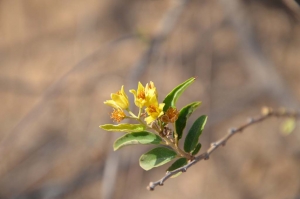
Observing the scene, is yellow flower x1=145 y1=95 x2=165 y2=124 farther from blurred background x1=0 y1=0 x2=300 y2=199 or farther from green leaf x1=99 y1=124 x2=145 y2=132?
blurred background x1=0 y1=0 x2=300 y2=199

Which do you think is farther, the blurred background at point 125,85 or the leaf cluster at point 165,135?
the blurred background at point 125,85

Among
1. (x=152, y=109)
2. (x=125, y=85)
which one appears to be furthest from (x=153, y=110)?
(x=125, y=85)

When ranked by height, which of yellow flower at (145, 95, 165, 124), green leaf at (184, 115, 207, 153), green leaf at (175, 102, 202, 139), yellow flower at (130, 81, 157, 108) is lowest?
green leaf at (184, 115, 207, 153)

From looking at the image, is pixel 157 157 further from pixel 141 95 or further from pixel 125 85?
pixel 125 85

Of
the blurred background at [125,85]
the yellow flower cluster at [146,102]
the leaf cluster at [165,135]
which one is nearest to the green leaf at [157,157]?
the leaf cluster at [165,135]

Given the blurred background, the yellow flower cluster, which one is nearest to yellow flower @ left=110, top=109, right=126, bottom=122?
the yellow flower cluster

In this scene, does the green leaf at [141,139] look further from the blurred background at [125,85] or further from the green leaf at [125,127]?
the blurred background at [125,85]
